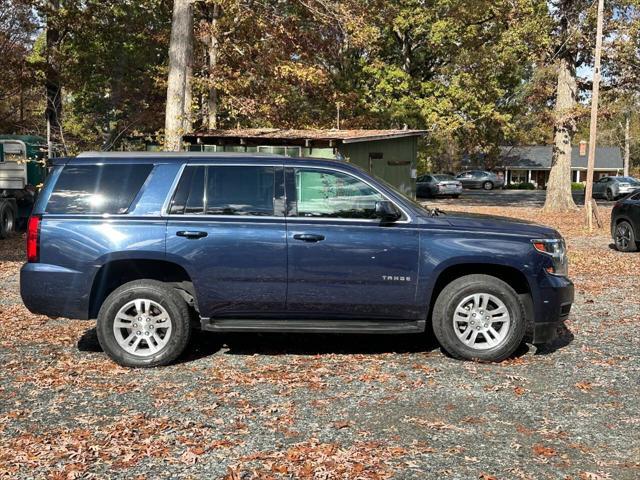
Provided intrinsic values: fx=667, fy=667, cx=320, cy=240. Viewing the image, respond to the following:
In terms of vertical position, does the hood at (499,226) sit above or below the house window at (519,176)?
below

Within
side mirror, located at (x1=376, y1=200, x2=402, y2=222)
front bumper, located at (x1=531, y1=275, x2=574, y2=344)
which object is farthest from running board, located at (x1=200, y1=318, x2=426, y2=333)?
front bumper, located at (x1=531, y1=275, x2=574, y2=344)

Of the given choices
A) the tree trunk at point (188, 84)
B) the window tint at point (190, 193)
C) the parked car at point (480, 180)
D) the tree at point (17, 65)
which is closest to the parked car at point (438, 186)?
the parked car at point (480, 180)

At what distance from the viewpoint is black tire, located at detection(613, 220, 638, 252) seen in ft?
45.1

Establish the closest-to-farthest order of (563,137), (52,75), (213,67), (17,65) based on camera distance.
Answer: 1. (213,67)
2. (17,65)
3. (52,75)
4. (563,137)

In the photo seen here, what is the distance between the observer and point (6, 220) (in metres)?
16.5

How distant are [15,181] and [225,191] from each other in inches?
527

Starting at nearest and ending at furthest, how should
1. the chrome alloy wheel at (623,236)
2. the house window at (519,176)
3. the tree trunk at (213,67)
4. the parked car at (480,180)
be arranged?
1. the chrome alloy wheel at (623,236)
2. the tree trunk at (213,67)
3. the parked car at (480,180)
4. the house window at (519,176)

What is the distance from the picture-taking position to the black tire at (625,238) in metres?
13.8

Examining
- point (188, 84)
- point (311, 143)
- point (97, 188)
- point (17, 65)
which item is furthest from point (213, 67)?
point (97, 188)

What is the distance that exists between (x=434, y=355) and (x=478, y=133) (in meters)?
31.5

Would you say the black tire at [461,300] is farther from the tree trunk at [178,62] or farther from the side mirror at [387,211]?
the tree trunk at [178,62]

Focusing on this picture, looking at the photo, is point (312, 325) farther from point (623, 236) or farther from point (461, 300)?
point (623, 236)

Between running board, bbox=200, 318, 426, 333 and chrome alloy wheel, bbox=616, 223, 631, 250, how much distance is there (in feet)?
31.7

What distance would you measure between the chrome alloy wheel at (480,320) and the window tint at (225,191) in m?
1.94
